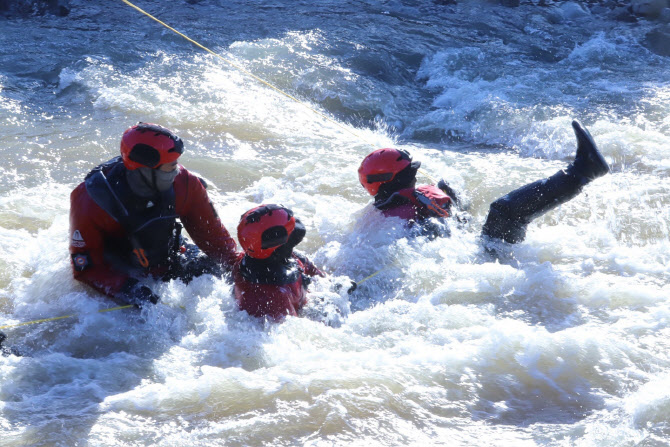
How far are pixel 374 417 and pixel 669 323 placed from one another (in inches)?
81.7

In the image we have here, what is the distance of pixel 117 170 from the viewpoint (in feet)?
13.9

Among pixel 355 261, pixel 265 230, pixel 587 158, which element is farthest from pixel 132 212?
pixel 587 158

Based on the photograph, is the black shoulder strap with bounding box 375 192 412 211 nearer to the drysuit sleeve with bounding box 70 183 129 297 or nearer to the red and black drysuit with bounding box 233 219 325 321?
the red and black drysuit with bounding box 233 219 325 321

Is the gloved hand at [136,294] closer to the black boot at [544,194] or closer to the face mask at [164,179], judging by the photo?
the face mask at [164,179]

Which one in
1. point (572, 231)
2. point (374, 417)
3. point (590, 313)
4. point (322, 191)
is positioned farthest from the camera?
point (322, 191)

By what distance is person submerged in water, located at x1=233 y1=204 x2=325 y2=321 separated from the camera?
4125mm

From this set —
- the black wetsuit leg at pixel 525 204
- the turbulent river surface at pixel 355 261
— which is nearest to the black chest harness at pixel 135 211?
the turbulent river surface at pixel 355 261

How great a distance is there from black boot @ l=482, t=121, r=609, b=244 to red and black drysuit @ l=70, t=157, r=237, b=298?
2240 mm

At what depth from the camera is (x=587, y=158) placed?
16.2 feet

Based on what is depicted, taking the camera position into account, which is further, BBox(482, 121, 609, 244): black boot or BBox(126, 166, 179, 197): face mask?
BBox(482, 121, 609, 244): black boot

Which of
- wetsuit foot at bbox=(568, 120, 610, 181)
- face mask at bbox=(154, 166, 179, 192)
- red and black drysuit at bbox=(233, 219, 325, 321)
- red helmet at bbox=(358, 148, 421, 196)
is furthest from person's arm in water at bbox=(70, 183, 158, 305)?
wetsuit foot at bbox=(568, 120, 610, 181)

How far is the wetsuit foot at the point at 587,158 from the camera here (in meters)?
4.88

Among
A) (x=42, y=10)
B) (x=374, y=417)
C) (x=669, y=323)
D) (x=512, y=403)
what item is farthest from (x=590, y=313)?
(x=42, y=10)

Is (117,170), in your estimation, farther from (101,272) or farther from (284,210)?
(284,210)
